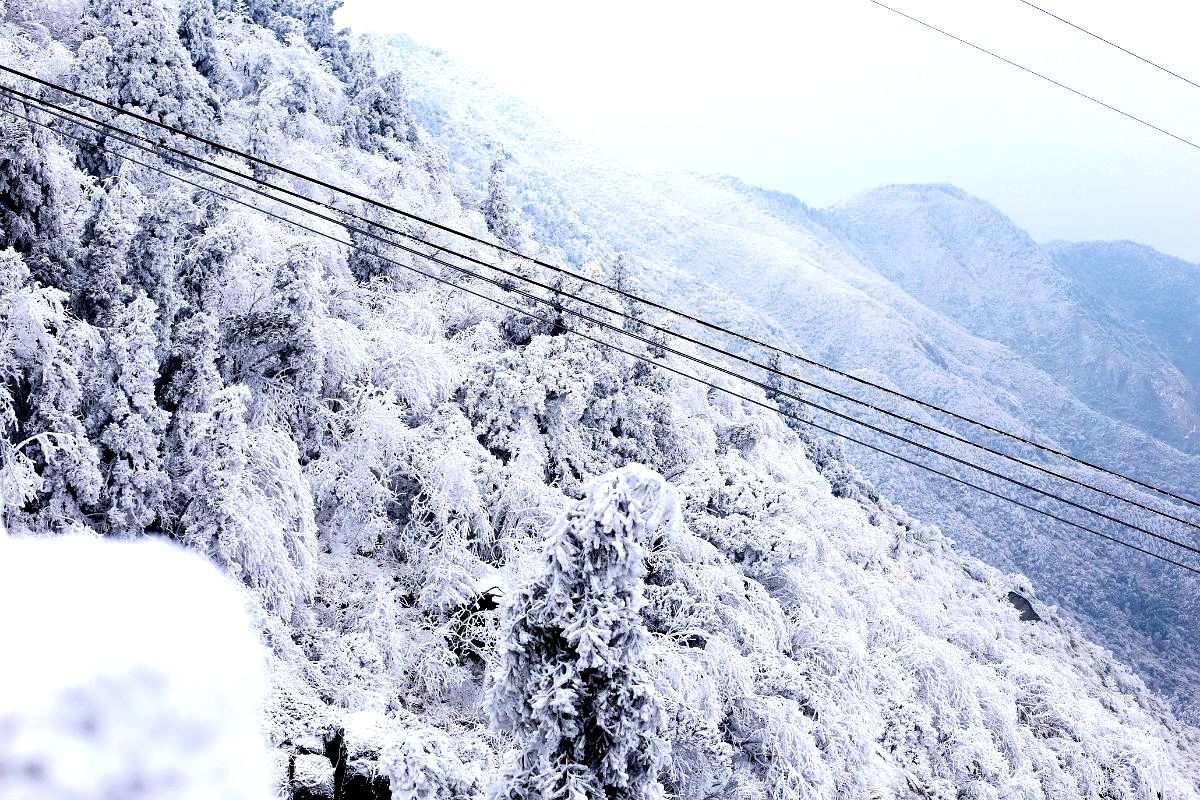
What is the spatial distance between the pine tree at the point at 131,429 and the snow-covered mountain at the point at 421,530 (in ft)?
0.20

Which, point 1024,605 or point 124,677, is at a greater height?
point 124,677

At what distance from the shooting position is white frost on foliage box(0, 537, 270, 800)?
79 cm

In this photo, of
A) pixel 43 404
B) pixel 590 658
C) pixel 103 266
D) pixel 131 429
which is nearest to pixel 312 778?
pixel 590 658

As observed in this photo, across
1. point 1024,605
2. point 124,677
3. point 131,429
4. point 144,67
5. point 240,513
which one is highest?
point 124,677

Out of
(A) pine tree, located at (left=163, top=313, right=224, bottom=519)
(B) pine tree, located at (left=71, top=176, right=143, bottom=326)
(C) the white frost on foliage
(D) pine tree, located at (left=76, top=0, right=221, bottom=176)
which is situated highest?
(C) the white frost on foliage

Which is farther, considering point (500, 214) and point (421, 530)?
point (500, 214)

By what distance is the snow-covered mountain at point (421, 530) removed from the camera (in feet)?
28.5

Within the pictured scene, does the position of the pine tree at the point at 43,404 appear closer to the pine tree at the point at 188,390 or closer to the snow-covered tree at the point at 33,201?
the pine tree at the point at 188,390

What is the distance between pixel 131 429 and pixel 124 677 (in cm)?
1475

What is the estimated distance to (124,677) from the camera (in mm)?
856

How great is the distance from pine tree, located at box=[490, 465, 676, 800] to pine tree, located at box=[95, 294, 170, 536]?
8.30 metres

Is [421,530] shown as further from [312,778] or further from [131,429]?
[312,778]

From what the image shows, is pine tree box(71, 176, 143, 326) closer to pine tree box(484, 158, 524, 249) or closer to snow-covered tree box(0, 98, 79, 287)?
snow-covered tree box(0, 98, 79, 287)

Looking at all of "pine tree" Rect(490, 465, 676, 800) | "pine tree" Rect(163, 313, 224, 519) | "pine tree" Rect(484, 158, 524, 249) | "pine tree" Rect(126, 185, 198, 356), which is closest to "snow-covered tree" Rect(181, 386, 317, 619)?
"pine tree" Rect(163, 313, 224, 519)
